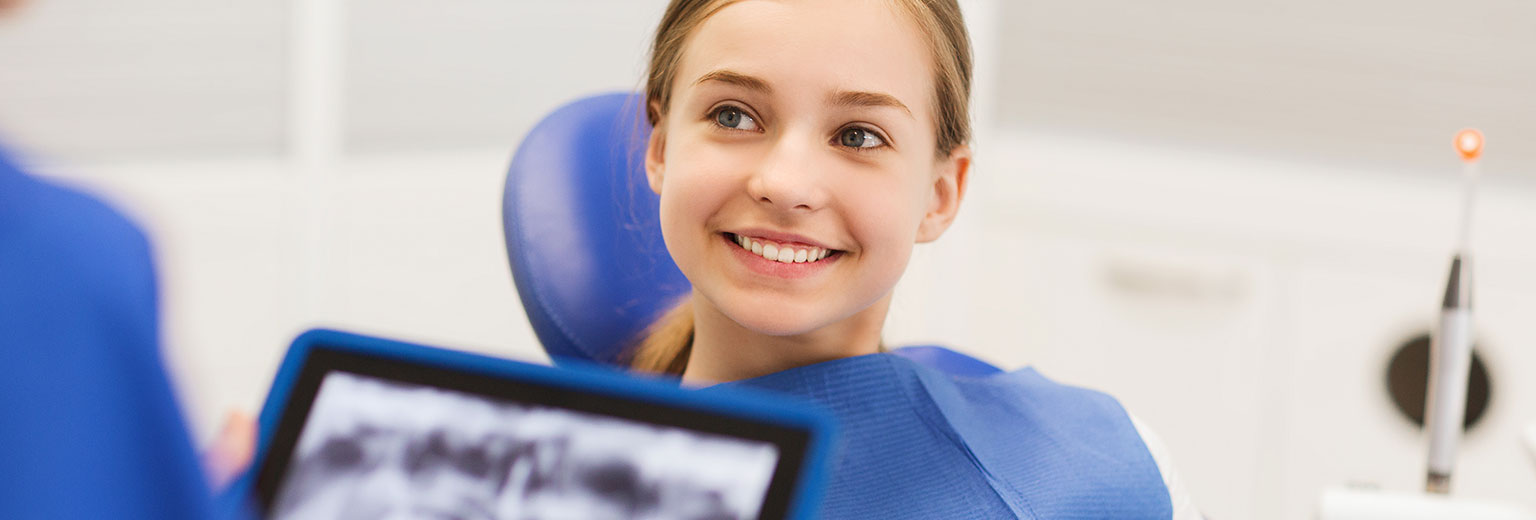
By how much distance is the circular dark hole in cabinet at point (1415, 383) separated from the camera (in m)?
2.03

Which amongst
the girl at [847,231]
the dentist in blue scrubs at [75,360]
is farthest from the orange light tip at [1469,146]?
the dentist in blue scrubs at [75,360]

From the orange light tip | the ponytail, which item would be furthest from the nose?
the orange light tip

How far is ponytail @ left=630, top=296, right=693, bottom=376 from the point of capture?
1159mm

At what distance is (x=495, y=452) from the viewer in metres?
0.57

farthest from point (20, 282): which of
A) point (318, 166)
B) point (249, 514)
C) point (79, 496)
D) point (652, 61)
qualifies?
point (318, 166)

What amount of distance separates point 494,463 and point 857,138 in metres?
0.45

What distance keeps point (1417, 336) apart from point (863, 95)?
1.44 meters

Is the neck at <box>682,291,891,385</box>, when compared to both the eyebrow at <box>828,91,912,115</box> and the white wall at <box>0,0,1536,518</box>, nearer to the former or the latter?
the eyebrow at <box>828,91,912,115</box>

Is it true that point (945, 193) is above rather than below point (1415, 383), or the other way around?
above

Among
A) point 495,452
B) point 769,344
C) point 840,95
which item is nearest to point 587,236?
point 769,344

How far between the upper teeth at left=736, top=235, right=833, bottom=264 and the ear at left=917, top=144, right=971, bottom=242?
12 centimetres

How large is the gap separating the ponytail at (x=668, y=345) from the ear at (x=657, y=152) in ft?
0.44

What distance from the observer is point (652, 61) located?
109cm

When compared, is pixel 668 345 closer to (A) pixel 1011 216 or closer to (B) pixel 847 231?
(B) pixel 847 231
